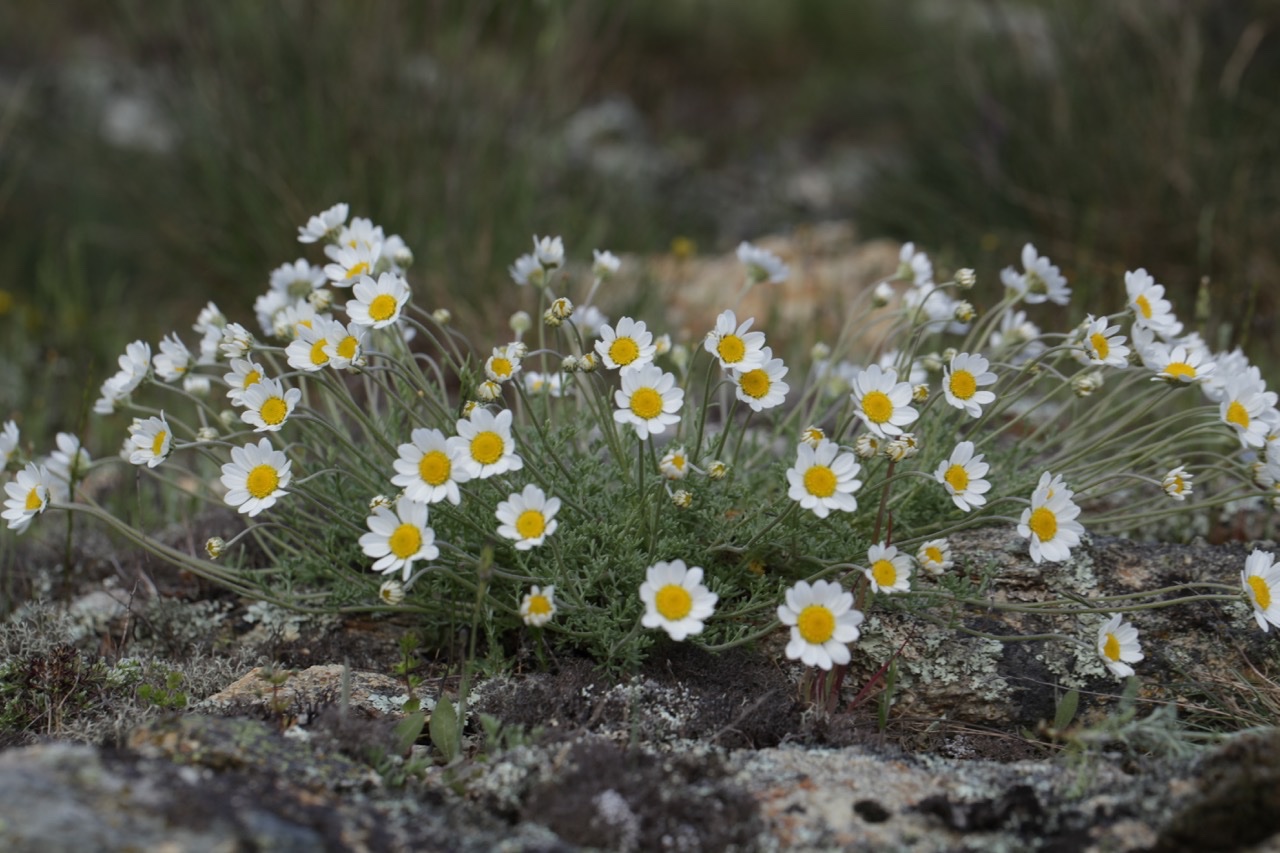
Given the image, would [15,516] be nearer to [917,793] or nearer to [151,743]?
[151,743]

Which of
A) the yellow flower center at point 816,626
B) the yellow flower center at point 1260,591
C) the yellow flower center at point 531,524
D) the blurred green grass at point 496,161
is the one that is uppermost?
the blurred green grass at point 496,161

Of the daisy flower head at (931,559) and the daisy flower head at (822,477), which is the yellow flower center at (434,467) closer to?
the daisy flower head at (822,477)

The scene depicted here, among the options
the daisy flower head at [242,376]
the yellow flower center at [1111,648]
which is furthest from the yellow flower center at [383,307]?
the yellow flower center at [1111,648]

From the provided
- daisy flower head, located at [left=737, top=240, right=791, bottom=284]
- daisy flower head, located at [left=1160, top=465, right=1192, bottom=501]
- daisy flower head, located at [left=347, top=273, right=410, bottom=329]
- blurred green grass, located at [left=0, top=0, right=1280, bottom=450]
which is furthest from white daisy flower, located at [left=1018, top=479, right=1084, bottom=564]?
blurred green grass, located at [left=0, top=0, right=1280, bottom=450]

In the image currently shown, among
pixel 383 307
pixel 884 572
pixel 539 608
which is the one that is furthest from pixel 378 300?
pixel 884 572

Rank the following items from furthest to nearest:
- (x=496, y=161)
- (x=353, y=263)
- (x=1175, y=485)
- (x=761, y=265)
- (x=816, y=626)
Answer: (x=496, y=161), (x=761, y=265), (x=353, y=263), (x=1175, y=485), (x=816, y=626)

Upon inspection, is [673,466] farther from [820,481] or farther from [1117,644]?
[1117,644]
